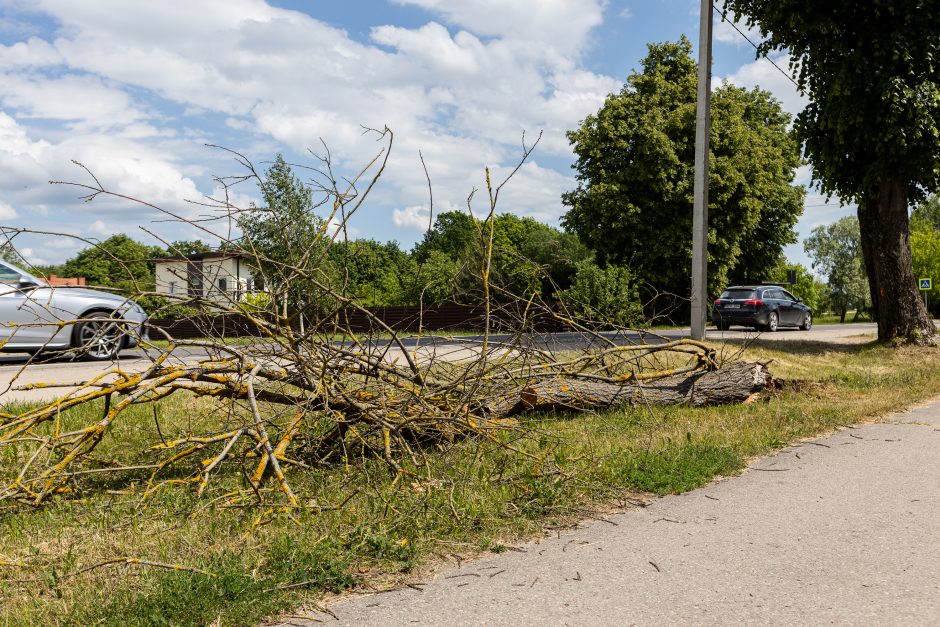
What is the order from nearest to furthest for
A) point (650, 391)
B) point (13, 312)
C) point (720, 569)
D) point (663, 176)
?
1. point (720, 569)
2. point (650, 391)
3. point (13, 312)
4. point (663, 176)

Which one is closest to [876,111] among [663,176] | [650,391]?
[650,391]

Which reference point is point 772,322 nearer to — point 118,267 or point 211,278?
point 211,278

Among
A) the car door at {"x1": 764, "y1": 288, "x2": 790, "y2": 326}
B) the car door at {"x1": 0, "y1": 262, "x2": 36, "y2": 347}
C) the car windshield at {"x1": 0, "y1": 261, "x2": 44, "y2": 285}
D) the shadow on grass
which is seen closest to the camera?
the car door at {"x1": 0, "y1": 262, "x2": 36, "y2": 347}

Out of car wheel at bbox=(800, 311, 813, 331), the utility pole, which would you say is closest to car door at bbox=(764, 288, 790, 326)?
car wheel at bbox=(800, 311, 813, 331)

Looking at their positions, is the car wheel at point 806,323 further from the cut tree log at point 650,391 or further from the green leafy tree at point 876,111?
the cut tree log at point 650,391

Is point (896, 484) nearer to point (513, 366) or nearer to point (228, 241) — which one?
point (513, 366)

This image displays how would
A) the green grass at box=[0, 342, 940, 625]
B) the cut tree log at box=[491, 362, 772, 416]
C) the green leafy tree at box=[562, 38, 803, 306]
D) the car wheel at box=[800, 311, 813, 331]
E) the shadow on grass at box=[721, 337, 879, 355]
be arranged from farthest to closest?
the green leafy tree at box=[562, 38, 803, 306] < the car wheel at box=[800, 311, 813, 331] < the shadow on grass at box=[721, 337, 879, 355] < the cut tree log at box=[491, 362, 772, 416] < the green grass at box=[0, 342, 940, 625]

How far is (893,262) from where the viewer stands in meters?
16.4

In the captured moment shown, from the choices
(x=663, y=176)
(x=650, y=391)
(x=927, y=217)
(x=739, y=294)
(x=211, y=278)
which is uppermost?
(x=927, y=217)

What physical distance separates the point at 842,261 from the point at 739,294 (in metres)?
63.7

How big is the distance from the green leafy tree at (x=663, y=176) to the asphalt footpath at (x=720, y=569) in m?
29.2

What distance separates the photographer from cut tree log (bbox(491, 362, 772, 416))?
731cm

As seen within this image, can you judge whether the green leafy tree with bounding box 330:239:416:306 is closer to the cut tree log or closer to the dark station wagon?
the cut tree log

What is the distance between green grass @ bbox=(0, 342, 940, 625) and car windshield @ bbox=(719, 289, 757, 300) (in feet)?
68.6
